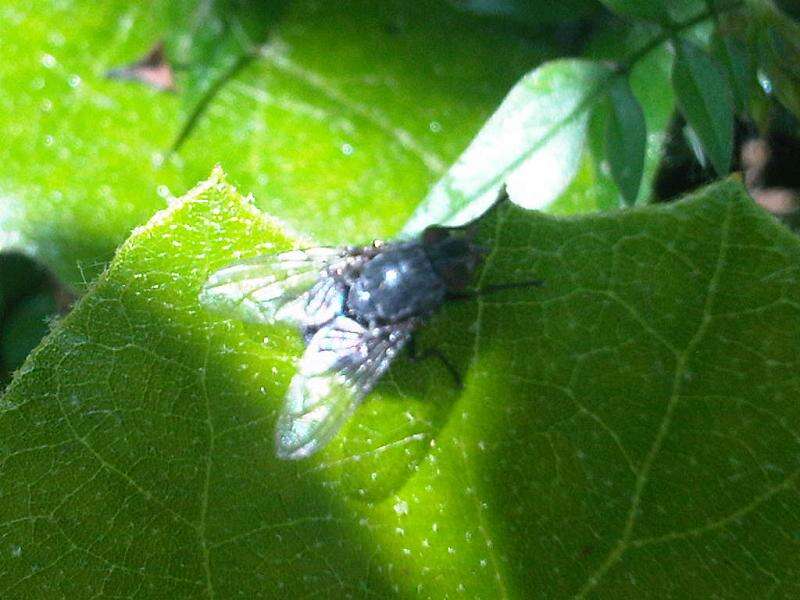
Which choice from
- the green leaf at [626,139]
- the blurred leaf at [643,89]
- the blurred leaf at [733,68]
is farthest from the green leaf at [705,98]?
the blurred leaf at [643,89]

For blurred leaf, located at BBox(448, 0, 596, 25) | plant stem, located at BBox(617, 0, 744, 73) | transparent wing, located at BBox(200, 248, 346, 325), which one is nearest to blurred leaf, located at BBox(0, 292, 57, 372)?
transparent wing, located at BBox(200, 248, 346, 325)

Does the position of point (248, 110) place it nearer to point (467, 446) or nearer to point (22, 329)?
point (22, 329)

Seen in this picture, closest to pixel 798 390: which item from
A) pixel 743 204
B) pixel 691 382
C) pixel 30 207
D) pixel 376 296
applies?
pixel 691 382

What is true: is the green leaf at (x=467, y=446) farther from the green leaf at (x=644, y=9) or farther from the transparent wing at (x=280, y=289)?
the green leaf at (x=644, y=9)

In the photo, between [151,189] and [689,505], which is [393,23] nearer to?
[151,189]

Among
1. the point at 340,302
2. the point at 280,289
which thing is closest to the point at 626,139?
the point at 340,302
